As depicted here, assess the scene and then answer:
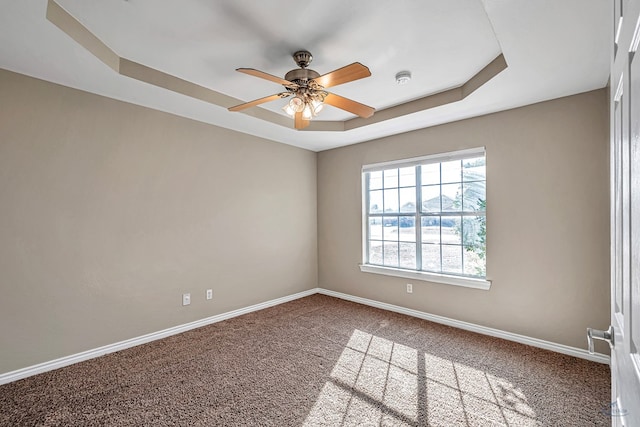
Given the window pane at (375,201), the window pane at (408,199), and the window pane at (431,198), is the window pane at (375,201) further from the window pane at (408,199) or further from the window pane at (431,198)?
the window pane at (431,198)

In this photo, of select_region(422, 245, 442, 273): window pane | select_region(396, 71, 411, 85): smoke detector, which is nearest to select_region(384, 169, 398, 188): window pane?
select_region(422, 245, 442, 273): window pane

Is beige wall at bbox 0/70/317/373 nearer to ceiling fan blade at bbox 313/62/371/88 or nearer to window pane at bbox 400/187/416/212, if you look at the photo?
window pane at bbox 400/187/416/212

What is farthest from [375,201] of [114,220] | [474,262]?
[114,220]

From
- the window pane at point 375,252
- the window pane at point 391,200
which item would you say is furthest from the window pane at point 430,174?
the window pane at point 375,252

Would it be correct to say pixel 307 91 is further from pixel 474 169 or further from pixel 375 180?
pixel 375 180

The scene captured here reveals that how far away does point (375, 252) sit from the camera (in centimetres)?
445

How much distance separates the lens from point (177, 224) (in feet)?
11.0

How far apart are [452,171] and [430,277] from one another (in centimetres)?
132

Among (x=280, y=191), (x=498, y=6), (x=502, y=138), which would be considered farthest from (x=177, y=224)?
(x=502, y=138)

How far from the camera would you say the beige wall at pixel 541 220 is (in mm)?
2670

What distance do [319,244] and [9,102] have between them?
3860 millimetres

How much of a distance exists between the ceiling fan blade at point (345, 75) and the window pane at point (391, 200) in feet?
7.73

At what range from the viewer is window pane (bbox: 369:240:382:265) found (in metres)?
4.40

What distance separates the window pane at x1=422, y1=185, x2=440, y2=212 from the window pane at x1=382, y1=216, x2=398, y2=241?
1.52ft
